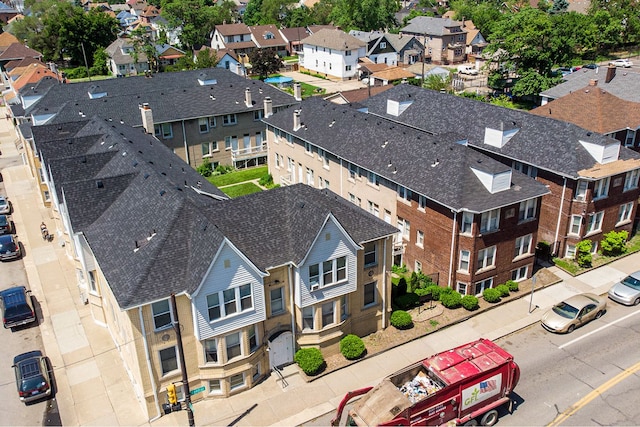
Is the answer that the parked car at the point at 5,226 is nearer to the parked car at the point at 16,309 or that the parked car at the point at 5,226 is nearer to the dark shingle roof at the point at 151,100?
the dark shingle roof at the point at 151,100

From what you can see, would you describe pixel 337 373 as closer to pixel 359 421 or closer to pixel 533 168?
pixel 359 421

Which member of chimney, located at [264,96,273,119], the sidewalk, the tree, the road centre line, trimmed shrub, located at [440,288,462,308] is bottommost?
the road centre line

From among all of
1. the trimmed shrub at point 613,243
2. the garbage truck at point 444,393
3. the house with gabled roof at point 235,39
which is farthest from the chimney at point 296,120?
the house with gabled roof at point 235,39

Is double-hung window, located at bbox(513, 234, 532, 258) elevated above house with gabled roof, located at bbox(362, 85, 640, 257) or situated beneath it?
situated beneath

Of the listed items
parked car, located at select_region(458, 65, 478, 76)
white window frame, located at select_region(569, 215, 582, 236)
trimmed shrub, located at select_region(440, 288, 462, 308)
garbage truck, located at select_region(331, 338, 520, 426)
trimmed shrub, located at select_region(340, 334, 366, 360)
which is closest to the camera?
garbage truck, located at select_region(331, 338, 520, 426)

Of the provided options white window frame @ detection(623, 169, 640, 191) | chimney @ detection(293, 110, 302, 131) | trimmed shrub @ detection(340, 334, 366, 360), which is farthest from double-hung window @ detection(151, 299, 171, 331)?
white window frame @ detection(623, 169, 640, 191)

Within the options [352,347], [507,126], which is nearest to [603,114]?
[507,126]

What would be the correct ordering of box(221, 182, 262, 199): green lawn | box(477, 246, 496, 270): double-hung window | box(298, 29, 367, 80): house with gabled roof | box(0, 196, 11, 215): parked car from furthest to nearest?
box(298, 29, 367, 80): house with gabled roof, box(221, 182, 262, 199): green lawn, box(0, 196, 11, 215): parked car, box(477, 246, 496, 270): double-hung window

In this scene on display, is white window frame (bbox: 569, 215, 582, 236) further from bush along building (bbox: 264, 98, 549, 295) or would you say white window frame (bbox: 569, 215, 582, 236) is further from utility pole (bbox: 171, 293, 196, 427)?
utility pole (bbox: 171, 293, 196, 427)
